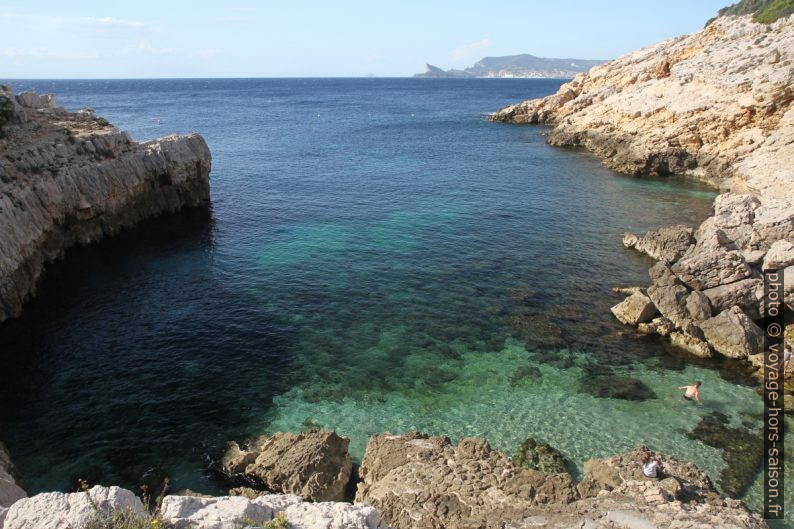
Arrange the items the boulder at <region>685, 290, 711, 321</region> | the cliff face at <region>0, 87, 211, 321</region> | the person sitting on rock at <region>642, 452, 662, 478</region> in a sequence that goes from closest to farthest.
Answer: the person sitting on rock at <region>642, 452, 662, 478</region> → the boulder at <region>685, 290, 711, 321</region> → the cliff face at <region>0, 87, 211, 321</region>

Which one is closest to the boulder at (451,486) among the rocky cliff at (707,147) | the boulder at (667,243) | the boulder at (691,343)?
the boulder at (691,343)

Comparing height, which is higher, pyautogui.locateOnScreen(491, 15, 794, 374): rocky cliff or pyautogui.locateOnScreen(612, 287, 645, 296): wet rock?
pyautogui.locateOnScreen(491, 15, 794, 374): rocky cliff

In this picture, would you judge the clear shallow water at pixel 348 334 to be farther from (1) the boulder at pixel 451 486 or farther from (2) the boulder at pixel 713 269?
(2) the boulder at pixel 713 269

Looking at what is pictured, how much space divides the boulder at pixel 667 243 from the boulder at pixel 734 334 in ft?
30.1

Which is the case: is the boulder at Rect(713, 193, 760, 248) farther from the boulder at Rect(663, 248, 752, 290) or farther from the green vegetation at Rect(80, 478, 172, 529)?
the green vegetation at Rect(80, 478, 172, 529)

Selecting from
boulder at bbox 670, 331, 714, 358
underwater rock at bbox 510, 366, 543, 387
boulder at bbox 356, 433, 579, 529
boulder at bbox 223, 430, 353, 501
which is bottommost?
boulder at bbox 223, 430, 353, 501

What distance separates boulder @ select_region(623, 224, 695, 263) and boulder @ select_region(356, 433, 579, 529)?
1070 inches

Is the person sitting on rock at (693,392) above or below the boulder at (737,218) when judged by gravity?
below

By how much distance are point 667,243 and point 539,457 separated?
87.4 feet

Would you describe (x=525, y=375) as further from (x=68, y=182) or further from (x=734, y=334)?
(x=68, y=182)

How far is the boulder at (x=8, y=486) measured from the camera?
52.7 ft

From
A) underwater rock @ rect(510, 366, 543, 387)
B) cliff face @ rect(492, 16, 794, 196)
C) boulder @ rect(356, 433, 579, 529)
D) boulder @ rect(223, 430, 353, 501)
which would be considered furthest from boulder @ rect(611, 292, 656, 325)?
cliff face @ rect(492, 16, 794, 196)

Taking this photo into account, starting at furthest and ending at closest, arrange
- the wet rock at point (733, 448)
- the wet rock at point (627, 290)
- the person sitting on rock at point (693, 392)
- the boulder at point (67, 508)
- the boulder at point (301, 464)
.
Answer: the wet rock at point (627, 290) → the person sitting on rock at point (693, 392) → the wet rock at point (733, 448) → the boulder at point (301, 464) → the boulder at point (67, 508)

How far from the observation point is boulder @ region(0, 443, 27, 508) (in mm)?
16052
